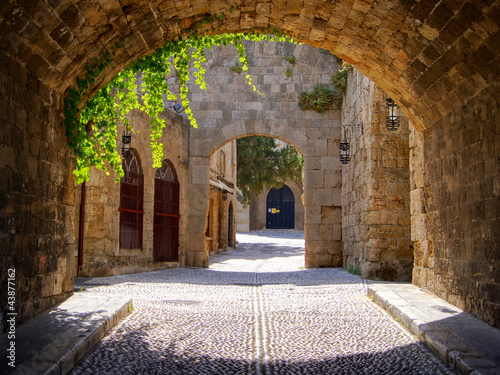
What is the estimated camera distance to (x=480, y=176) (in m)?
5.36

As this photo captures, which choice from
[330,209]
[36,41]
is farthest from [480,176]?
[330,209]

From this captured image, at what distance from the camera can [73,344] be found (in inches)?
152

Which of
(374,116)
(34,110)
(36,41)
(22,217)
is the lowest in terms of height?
(22,217)

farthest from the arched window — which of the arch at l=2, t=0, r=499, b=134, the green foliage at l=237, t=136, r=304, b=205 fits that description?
the green foliage at l=237, t=136, r=304, b=205

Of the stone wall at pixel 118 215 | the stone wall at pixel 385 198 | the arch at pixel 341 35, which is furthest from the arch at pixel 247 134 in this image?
the arch at pixel 341 35

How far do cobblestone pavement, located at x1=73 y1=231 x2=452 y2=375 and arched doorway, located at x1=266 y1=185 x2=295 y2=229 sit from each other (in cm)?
3038

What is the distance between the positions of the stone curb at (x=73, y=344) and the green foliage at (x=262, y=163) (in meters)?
21.5

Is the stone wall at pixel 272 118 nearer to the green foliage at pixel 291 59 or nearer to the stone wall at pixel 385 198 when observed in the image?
the green foliage at pixel 291 59

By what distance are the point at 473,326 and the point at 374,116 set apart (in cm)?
617

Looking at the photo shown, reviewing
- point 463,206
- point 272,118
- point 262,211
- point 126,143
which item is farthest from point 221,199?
point 463,206

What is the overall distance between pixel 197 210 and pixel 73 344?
1099cm

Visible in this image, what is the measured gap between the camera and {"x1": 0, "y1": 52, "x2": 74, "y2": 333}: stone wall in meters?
4.29

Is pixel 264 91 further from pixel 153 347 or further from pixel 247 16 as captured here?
pixel 153 347

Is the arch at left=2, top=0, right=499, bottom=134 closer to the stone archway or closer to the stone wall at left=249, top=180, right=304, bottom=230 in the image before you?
the stone archway
